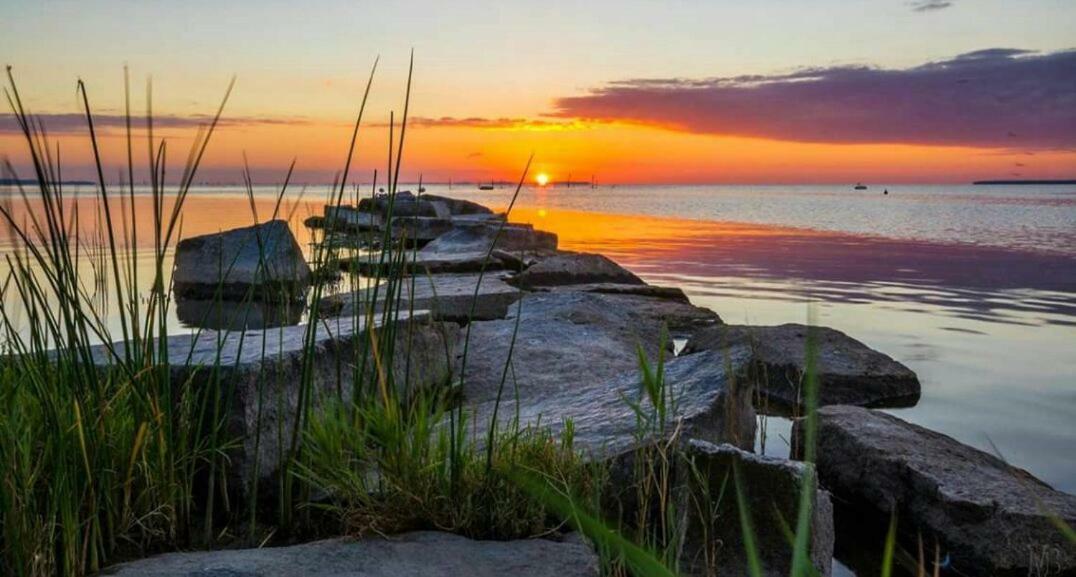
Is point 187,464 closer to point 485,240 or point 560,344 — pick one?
point 560,344

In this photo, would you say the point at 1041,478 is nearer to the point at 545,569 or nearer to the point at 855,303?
the point at 545,569

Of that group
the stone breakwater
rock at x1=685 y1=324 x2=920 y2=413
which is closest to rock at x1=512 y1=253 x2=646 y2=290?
the stone breakwater

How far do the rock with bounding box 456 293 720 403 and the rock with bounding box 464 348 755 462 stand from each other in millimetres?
264

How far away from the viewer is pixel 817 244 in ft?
45.6

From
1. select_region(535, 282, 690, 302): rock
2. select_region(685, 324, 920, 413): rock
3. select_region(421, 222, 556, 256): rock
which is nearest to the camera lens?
select_region(685, 324, 920, 413): rock

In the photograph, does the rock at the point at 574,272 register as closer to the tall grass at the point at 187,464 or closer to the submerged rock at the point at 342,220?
the submerged rock at the point at 342,220

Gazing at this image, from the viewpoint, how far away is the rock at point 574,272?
7.67m

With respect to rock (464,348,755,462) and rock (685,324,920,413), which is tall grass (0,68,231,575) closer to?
rock (464,348,755,462)

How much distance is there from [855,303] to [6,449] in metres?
6.66

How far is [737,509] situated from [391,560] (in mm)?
747

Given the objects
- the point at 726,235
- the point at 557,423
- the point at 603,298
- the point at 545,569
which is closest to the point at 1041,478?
the point at 557,423

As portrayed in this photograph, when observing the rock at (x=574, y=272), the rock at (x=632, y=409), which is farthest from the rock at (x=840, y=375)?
the rock at (x=574, y=272)

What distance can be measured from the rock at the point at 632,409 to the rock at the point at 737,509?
198mm

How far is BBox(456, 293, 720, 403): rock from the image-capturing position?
379cm
